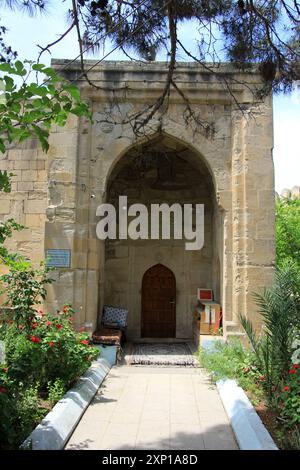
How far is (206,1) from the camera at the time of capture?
5246mm

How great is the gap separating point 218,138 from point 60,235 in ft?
11.6

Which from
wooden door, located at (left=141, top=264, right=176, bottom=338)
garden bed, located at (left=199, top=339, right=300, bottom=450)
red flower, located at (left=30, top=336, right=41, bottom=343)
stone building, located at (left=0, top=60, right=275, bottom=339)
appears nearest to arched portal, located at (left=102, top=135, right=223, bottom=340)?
wooden door, located at (left=141, top=264, right=176, bottom=338)

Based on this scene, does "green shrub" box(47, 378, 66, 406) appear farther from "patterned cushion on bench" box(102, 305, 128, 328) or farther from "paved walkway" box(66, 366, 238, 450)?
"patterned cushion on bench" box(102, 305, 128, 328)

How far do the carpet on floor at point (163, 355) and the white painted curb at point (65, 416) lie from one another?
1493 millimetres

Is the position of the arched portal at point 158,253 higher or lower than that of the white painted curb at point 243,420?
higher

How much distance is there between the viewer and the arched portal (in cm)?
1052

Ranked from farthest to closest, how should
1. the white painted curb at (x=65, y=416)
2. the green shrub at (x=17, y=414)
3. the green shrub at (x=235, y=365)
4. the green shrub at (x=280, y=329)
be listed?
the green shrub at (x=235, y=365) → the green shrub at (x=280, y=329) → the white painted curb at (x=65, y=416) → the green shrub at (x=17, y=414)

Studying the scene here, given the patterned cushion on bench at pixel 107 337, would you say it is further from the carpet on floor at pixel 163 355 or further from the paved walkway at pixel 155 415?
the paved walkway at pixel 155 415

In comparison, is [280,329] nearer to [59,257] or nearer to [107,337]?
[107,337]

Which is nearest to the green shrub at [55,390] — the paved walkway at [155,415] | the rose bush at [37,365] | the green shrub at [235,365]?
the rose bush at [37,365]

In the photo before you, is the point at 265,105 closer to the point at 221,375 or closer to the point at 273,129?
the point at 273,129

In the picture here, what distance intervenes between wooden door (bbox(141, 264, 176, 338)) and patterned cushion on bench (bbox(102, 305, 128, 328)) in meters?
1.25

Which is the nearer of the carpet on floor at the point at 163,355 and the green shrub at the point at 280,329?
the green shrub at the point at 280,329

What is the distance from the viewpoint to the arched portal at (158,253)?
10.5m
